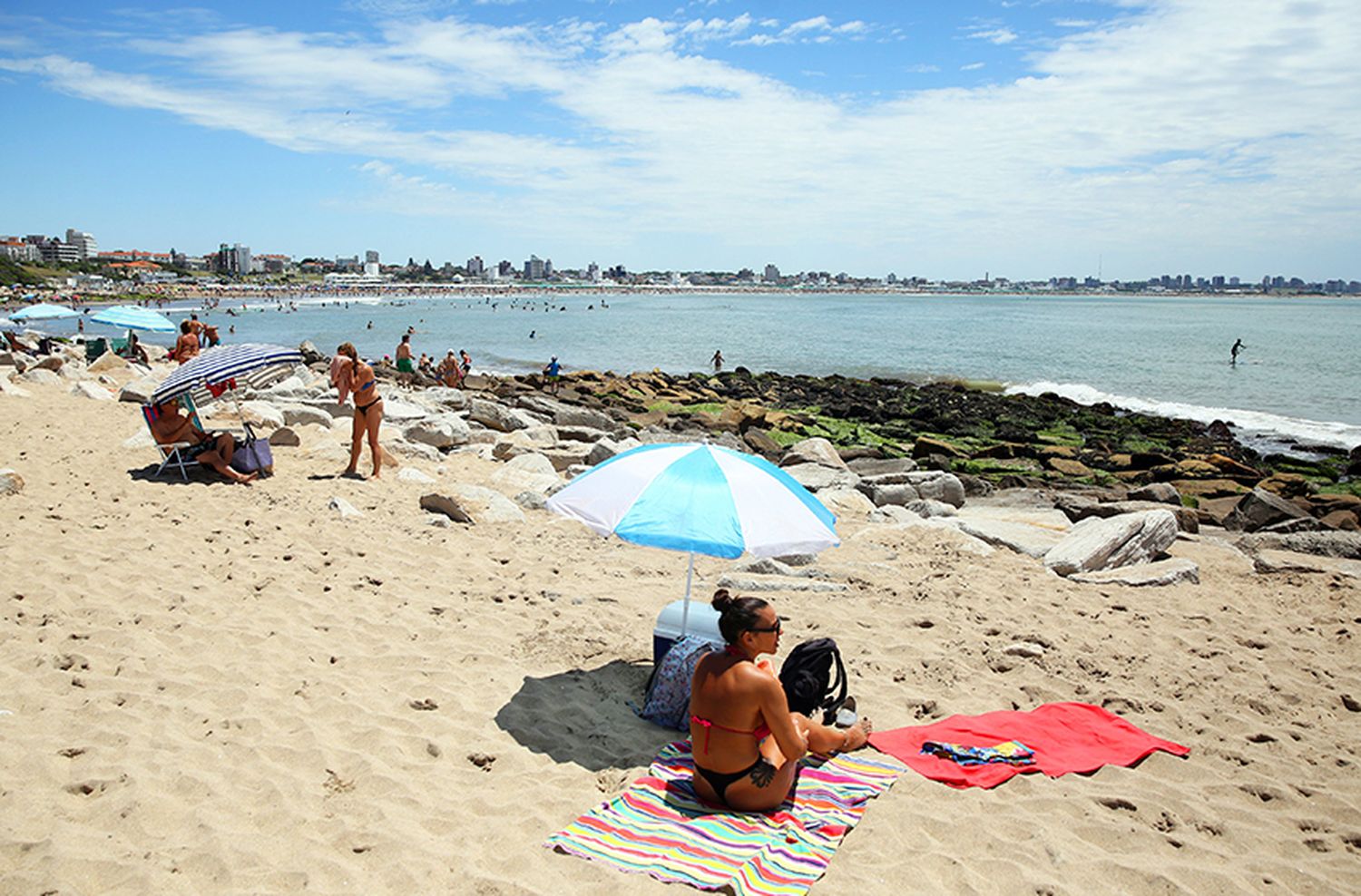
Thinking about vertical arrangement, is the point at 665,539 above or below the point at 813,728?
above

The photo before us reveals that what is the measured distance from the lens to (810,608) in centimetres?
702

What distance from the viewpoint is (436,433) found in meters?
13.1

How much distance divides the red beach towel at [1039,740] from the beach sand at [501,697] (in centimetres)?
11

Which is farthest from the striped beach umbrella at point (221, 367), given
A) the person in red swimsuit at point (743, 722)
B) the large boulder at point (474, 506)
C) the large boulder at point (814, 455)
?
the large boulder at point (814, 455)

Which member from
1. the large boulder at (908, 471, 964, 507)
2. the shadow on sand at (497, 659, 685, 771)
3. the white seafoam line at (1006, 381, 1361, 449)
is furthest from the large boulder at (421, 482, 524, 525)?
the white seafoam line at (1006, 381, 1361, 449)

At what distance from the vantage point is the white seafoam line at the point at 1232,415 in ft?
76.5

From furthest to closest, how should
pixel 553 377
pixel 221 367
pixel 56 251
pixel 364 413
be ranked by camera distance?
pixel 56 251 < pixel 553 377 < pixel 364 413 < pixel 221 367

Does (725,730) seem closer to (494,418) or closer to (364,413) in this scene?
(364,413)

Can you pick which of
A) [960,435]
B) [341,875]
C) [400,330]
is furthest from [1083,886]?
[400,330]

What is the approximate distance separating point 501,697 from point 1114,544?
20.3ft

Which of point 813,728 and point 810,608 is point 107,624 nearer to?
point 813,728

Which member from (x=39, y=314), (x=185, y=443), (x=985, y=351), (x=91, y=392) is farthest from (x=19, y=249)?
(x=185, y=443)

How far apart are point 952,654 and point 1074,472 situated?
12.2 meters

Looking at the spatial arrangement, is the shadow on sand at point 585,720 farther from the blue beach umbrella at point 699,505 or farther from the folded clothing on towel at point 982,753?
the folded clothing on towel at point 982,753
